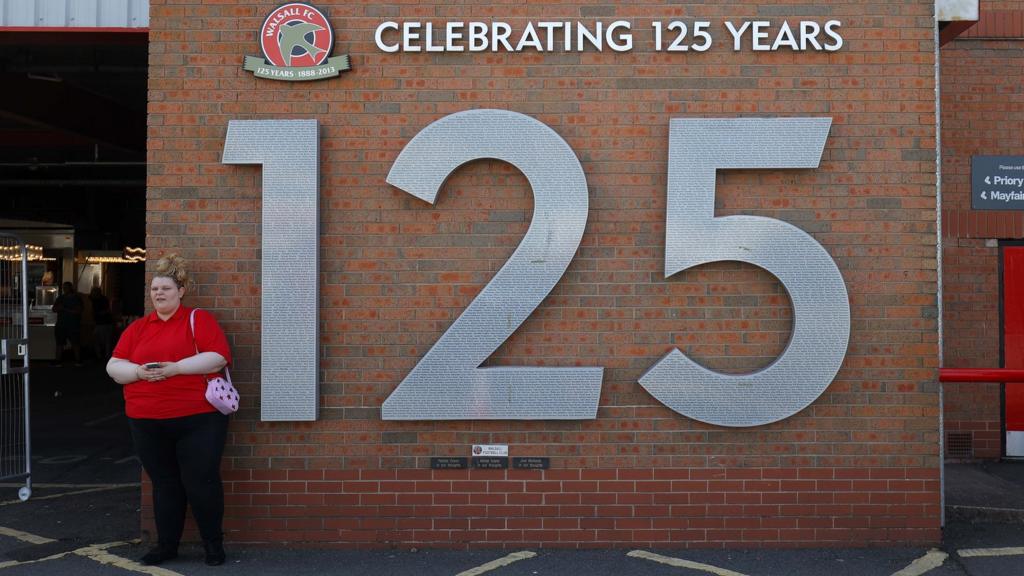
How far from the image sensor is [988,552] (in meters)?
5.74

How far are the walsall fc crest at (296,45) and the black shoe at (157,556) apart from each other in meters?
3.09

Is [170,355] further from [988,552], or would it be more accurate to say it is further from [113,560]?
[988,552]

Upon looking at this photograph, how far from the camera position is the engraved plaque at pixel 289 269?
18.8 ft

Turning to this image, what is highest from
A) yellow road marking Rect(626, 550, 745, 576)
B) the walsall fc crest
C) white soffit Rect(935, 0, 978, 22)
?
white soffit Rect(935, 0, 978, 22)

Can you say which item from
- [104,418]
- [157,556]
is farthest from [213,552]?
[104,418]

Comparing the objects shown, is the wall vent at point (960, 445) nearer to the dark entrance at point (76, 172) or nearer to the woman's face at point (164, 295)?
the woman's face at point (164, 295)

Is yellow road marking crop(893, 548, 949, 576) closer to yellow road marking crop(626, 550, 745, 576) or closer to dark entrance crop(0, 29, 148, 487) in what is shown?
yellow road marking crop(626, 550, 745, 576)

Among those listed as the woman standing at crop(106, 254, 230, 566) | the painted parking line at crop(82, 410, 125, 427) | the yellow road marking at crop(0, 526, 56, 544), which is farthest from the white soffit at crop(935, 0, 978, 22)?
the painted parking line at crop(82, 410, 125, 427)

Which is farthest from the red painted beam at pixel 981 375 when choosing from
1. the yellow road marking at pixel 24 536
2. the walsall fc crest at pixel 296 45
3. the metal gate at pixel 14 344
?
the metal gate at pixel 14 344

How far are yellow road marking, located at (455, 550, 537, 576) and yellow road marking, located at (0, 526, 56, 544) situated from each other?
2996 millimetres

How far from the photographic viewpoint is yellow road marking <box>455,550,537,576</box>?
5.34m

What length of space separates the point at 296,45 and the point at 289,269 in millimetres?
1486

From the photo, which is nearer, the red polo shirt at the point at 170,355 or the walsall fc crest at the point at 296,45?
the red polo shirt at the point at 170,355

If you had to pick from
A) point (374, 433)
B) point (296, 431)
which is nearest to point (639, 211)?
point (374, 433)
